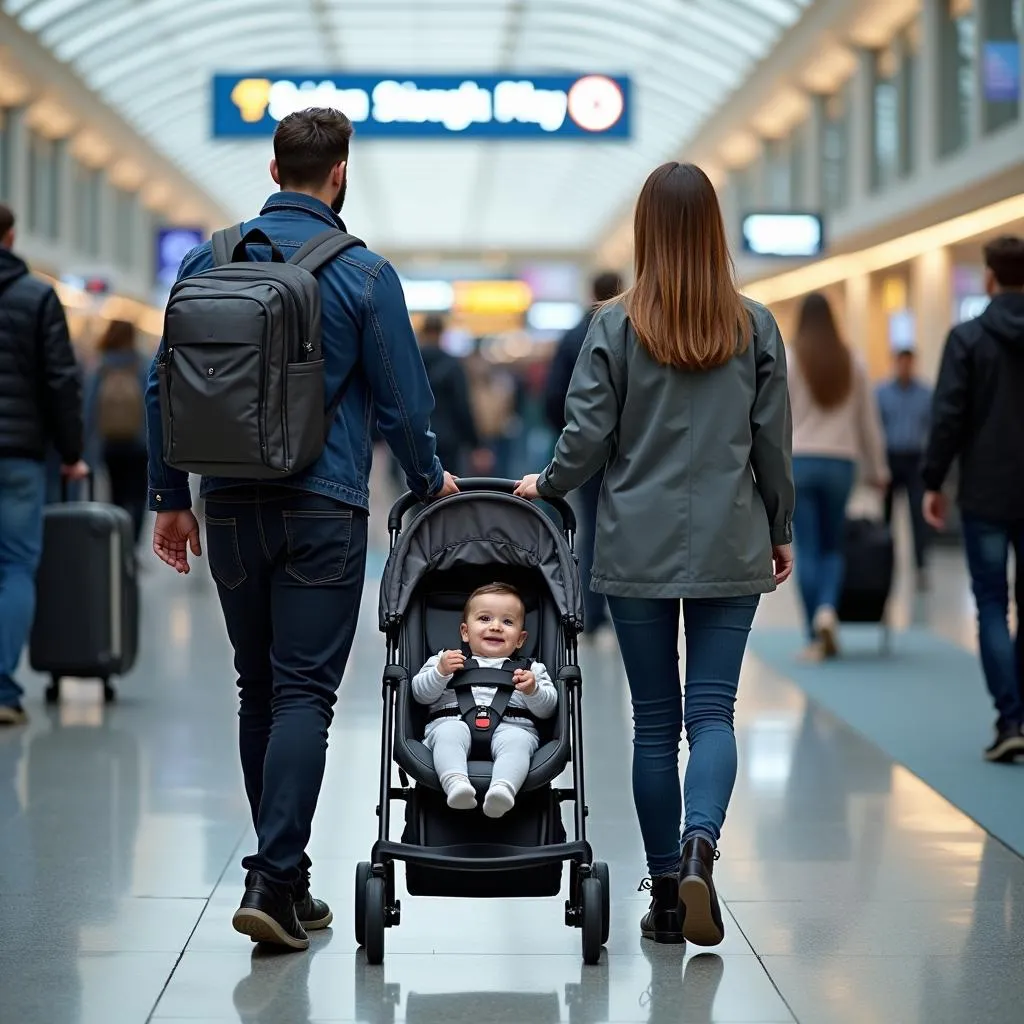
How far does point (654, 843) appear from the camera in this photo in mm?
4383

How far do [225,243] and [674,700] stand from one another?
1.51 metres

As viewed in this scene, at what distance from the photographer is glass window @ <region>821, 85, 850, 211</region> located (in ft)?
88.9

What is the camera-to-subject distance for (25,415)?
718 centimetres

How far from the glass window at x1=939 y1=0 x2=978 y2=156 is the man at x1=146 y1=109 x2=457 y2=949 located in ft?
57.2

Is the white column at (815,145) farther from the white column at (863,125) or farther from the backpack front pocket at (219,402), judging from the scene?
the backpack front pocket at (219,402)

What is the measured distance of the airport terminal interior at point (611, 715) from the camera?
407cm

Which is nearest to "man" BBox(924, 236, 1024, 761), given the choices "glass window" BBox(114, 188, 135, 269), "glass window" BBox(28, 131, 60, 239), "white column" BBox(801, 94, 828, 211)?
"white column" BBox(801, 94, 828, 211)

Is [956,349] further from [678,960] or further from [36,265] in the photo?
[36,265]

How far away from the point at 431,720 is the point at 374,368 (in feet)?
2.77

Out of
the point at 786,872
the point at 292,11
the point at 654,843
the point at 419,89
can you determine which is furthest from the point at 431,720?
the point at 292,11

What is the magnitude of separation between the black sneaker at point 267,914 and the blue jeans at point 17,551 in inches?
136

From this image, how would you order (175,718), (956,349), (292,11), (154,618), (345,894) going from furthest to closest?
(292,11) → (154,618) → (175,718) → (956,349) → (345,894)

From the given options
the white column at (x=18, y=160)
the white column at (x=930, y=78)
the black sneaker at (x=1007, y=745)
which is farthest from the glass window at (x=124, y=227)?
the black sneaker at (x=1007, y=745)

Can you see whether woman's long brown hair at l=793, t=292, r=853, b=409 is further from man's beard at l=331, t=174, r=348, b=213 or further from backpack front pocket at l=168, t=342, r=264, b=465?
backpack front pocket at l=168, t=342, r=264, b=465
